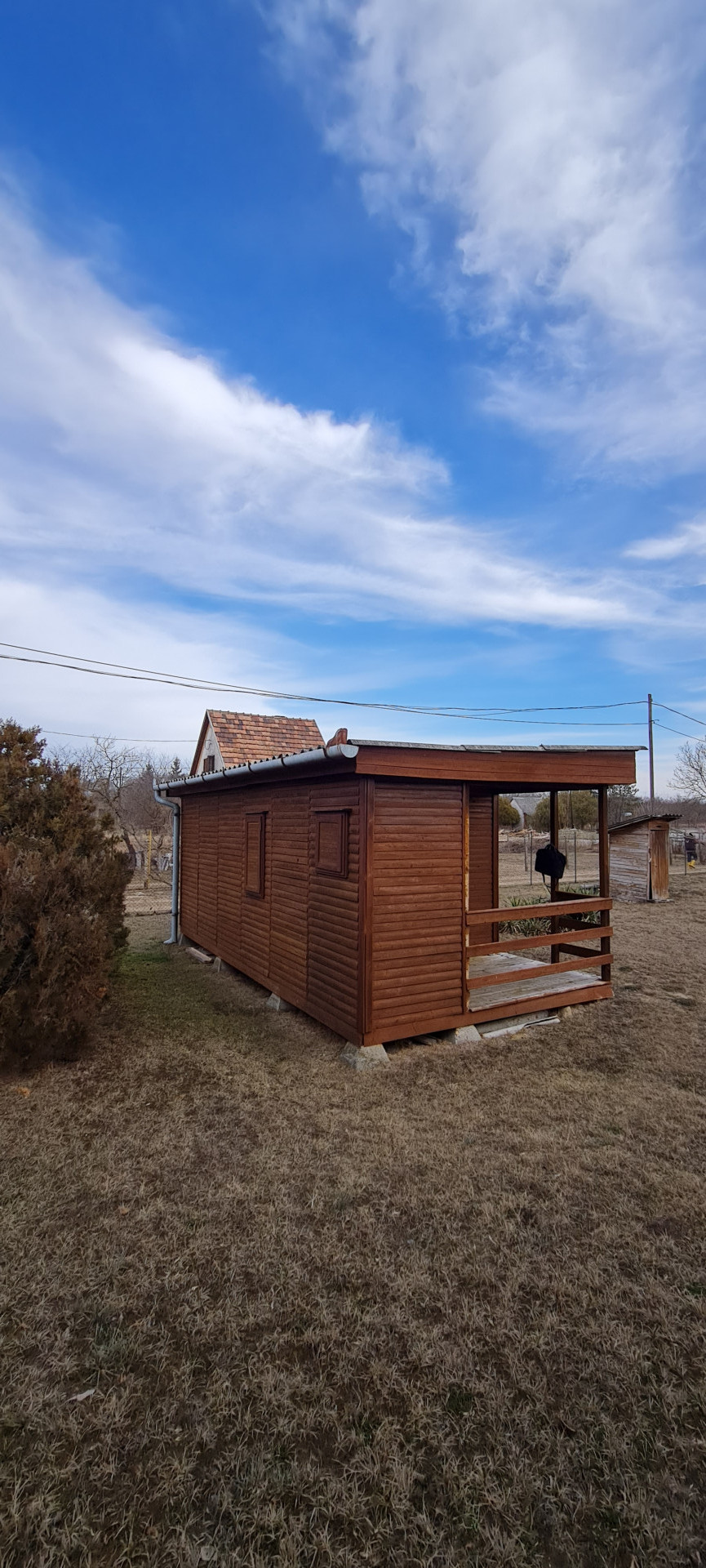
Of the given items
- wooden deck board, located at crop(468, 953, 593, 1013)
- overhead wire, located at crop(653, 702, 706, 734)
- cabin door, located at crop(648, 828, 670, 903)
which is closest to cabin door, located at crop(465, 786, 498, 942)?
wooden deck board, located at crop(468, 953, 593, 1013)

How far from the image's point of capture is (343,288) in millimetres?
10484

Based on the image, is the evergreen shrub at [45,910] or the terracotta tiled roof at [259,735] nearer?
the evergreen shrub at [45,910]

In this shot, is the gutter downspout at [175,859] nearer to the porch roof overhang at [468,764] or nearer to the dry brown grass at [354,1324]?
the porch roof overhang at [468,764]

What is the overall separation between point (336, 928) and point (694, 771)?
37.6m

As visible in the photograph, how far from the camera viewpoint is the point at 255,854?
289 inches

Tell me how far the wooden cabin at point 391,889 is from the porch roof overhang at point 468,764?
0.02m

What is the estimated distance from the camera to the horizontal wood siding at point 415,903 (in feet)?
16.8

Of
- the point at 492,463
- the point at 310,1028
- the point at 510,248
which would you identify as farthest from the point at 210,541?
the point at 310,1028

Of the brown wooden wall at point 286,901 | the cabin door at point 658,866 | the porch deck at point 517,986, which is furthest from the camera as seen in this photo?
the cabin door at point 658,866

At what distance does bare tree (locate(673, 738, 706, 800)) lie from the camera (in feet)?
118

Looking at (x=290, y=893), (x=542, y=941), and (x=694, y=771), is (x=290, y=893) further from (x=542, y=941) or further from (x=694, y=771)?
(x=694, y=771)

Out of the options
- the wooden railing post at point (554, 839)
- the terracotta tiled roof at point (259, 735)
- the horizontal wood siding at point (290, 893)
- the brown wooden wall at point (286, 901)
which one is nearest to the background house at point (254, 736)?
the terracotta tiled roof at point (259, 735)

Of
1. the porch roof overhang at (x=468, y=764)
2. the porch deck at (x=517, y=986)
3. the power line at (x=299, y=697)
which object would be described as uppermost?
the power line at (x=299, y=697)

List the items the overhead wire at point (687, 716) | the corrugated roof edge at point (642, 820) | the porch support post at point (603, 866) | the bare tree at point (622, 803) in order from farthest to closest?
the bare tree at point (622, 803)
the overhead wire at point (687, 716)
the corrugated roof edge at point (642, 820)
the porch support post at point (603, 866)
